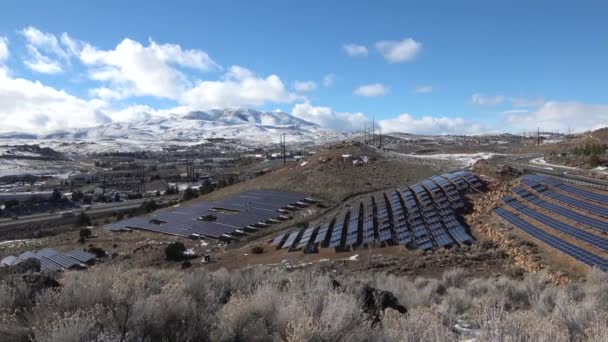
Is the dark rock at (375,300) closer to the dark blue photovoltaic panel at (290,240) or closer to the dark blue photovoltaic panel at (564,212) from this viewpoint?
the dark blue photovoltaic panel at (564,212)

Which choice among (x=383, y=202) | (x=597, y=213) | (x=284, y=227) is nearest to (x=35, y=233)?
(x=284, y=227)

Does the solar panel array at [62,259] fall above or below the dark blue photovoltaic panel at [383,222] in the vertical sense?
below

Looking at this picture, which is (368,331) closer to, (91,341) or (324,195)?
(91,341)

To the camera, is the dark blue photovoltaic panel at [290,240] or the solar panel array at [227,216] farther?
the solar panel array at [227,216]

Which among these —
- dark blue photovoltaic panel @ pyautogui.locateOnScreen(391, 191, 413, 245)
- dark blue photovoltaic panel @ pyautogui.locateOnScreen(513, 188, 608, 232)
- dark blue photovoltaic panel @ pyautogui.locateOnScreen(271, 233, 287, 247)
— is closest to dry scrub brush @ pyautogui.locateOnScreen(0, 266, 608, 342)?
dark blue photovoltaic panel @ pyautogui.locateOnScreen(513, 188, 608, 232)

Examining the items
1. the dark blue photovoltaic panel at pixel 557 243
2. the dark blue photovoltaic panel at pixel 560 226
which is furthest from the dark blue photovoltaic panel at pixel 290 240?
the dark blue photovoltaic panel at pixel 560 226

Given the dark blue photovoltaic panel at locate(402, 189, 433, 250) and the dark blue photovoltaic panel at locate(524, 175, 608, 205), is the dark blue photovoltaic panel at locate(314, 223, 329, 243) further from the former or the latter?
the dark blue photovoltaic panel at locate(524, 175, 608, 205)

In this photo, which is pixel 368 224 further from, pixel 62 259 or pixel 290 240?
pixel 62 259
